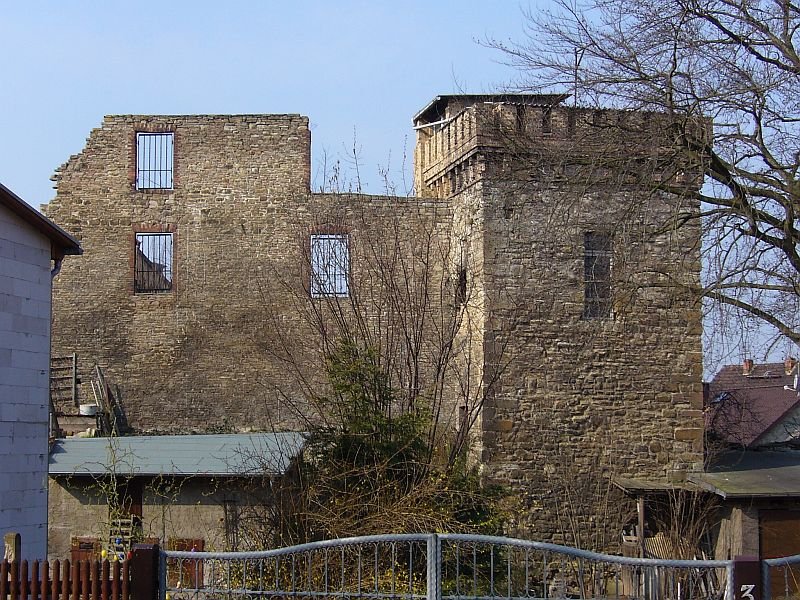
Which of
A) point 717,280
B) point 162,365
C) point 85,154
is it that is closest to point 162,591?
point 717,280

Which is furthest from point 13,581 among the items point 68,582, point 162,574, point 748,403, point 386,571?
point 748,403

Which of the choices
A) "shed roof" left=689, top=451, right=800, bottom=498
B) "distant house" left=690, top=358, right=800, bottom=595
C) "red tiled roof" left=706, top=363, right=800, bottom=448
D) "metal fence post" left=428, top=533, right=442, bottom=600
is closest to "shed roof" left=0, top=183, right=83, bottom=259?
"metal fence post" left=428, top=533, right=442, bottom=600

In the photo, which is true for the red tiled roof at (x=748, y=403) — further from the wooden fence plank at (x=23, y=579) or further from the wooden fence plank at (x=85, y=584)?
the wooden fence plank at (x=23, y=579)

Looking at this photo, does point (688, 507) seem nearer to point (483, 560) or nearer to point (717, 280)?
point (483, 560)

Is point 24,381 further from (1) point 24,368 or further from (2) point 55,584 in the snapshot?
(2) point 55,584

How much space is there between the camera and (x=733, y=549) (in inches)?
726

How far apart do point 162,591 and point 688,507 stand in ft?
38.6

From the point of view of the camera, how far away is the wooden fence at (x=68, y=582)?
30.6 ft

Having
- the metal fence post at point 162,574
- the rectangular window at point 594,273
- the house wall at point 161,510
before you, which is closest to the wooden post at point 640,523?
the rectangular window at point 594,273

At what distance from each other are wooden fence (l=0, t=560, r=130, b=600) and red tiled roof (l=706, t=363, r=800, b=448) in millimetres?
14962

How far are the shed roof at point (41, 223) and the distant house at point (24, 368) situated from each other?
0.04 feet

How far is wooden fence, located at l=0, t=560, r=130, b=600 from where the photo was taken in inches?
368

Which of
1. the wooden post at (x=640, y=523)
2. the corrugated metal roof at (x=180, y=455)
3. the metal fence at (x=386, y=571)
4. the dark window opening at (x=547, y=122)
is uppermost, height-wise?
the dark window opening at (x=547, y=122)

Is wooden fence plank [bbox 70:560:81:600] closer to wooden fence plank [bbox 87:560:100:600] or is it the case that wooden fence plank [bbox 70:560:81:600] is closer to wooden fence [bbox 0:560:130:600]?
wooden fence [bbox 0:560:130:600]
